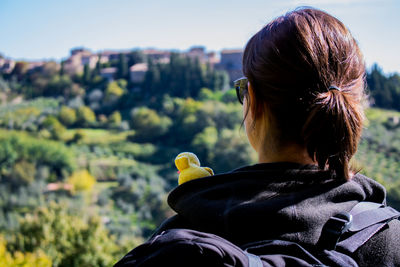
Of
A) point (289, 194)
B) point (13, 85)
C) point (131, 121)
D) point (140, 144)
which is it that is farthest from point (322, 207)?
point (13, 85)

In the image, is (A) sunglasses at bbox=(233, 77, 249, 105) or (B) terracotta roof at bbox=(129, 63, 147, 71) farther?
(B) terracotta roof at bbox=(129, 63, 147, 71)

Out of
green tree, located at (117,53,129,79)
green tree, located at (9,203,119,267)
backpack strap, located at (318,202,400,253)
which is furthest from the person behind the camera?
green tree, located at (117,53,129,79)

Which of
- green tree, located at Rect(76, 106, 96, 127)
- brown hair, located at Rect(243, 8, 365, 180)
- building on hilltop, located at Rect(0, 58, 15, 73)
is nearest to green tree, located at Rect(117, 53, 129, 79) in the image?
green tree, located at Rect(76, 106, 96, 127)

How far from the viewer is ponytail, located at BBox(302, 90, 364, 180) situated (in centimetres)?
73

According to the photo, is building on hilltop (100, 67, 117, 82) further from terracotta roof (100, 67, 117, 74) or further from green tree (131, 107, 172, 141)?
green tree (131, 107, 172, 141)

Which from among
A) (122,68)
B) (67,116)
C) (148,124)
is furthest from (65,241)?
(122,68)

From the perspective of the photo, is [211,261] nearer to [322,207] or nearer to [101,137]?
[322,207]

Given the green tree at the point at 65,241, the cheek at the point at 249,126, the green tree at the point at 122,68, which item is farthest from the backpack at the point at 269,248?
the green tree at the point at 122,68

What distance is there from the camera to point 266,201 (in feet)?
2.24

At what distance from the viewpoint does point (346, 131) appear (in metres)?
0.75

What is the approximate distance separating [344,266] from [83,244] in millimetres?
9583

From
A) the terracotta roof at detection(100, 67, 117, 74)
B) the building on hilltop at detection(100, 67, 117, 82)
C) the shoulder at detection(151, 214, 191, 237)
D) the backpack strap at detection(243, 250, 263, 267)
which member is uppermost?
the backpack strap at detection(243, 250, 263, 267)

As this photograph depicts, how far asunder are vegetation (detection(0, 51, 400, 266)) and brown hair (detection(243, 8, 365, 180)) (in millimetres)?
10237

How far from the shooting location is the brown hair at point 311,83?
2.36 ft
